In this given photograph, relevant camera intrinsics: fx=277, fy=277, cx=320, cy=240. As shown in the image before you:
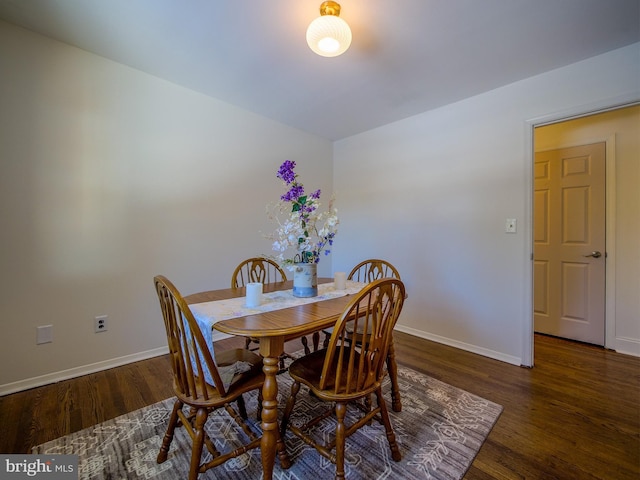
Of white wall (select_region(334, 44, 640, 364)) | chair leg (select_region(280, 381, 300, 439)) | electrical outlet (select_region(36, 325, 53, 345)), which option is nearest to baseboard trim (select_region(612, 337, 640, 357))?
white wall (select_region(334, 44, 640, 364))

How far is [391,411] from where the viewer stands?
1649 mm

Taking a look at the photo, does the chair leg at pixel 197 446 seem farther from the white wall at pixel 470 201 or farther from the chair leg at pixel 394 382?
the white wall at pixel 470 201

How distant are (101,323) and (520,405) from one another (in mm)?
2940

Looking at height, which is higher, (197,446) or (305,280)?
(305,280)

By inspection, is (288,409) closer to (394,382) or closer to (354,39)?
(394,382)

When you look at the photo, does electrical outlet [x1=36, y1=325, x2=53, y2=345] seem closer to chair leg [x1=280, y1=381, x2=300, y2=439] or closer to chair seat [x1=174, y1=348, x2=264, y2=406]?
chair seat [x1=174, y1=348, x2=264, y2=406]

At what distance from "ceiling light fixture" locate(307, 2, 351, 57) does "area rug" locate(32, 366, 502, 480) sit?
81.8 inches

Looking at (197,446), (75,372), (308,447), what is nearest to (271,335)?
(197,446)

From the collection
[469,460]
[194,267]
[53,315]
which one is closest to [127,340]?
[53,315]

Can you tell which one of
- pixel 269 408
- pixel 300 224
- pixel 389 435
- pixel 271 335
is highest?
pixel 300 224

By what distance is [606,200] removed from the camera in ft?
8.63

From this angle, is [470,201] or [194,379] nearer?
[194,379]

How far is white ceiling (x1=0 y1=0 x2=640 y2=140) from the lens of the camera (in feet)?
5.12

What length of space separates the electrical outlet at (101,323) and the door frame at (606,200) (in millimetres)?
3284
